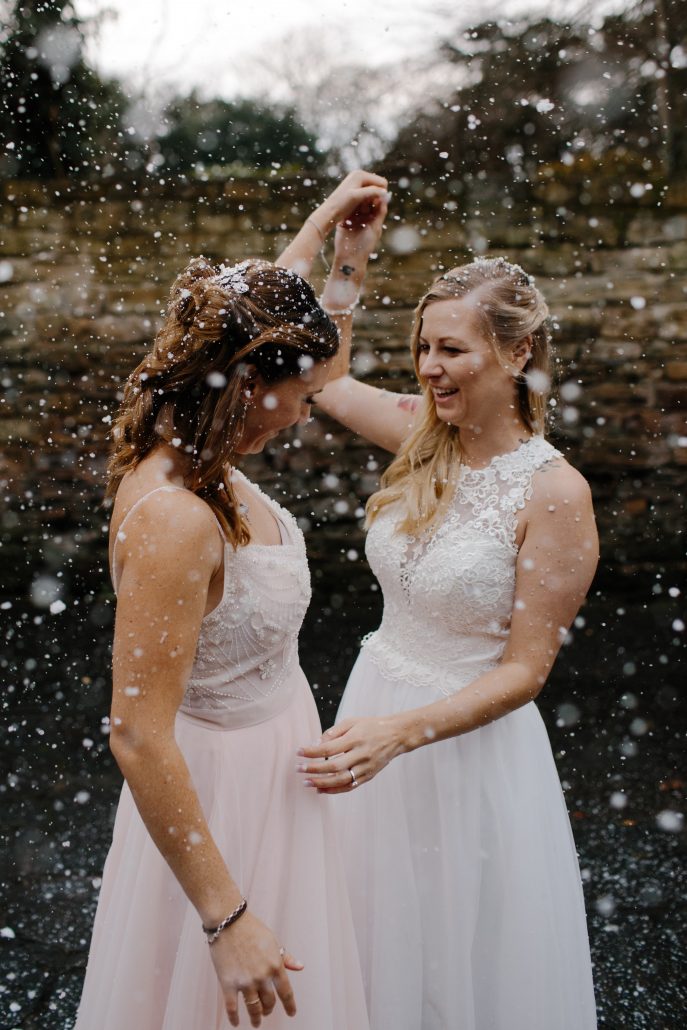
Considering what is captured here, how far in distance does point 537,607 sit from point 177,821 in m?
1.03

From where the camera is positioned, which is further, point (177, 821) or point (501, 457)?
point (501, 457)

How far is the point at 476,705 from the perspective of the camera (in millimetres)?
2123

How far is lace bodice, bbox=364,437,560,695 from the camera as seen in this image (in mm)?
2277

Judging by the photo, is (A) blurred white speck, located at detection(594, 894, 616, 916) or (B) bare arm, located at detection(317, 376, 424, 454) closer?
(B) bare arm, located at detection(317, 376, 424, 454)

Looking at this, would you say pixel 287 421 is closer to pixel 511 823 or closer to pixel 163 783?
pixel 163 783

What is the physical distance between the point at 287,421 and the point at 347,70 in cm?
702

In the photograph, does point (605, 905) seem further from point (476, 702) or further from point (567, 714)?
point (476, 702)

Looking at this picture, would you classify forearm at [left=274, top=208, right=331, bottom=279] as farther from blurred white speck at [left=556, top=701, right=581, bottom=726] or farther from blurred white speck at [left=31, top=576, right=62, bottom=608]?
blurred white speck at [left=31, top=576, right=62, bottom=608]

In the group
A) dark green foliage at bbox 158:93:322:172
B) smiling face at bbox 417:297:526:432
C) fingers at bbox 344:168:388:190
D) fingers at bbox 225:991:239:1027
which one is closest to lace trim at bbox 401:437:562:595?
smiling face at bbox 417:297:526:432

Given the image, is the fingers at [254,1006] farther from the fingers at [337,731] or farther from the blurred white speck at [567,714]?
the blurred white speck at [567,714]

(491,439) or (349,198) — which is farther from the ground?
(349,198)

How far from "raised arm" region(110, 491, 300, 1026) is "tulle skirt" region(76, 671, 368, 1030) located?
0.26 m

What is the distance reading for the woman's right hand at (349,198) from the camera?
2.59 metres

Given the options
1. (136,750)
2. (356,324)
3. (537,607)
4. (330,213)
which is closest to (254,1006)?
(136,750)
